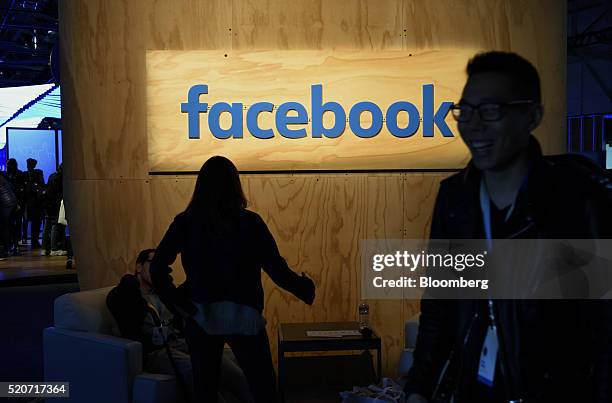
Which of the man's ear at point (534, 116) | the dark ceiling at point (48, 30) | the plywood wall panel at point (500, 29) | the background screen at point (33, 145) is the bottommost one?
the man's ear at point (534, 116)

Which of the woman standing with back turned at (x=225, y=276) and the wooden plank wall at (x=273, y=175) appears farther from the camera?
the wooden plank wall at (x=273, y=175)

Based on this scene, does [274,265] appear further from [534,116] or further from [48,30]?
[48,30]

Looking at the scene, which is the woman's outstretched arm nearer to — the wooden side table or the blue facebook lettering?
the wooden side table

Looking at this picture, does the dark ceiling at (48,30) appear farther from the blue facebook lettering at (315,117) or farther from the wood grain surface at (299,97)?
the blue facebook lettering at (315,117)

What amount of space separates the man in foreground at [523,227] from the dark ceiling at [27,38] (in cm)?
1241

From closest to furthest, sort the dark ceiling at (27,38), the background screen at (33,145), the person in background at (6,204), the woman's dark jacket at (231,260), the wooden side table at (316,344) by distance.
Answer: the woman's dark jacket at (231,260), the wooden side table at (316,344), the person in background at (6,204), the dark ceiling at (27,38), the background screen at (33,145)

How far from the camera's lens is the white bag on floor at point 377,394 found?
3.41 meters

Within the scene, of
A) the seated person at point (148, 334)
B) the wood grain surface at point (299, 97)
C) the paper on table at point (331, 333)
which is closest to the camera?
the seated person at point (148, 334)

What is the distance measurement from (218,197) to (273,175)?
5.16 ft

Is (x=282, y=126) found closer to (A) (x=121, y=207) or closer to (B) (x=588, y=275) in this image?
(A) (x=121, y=207)

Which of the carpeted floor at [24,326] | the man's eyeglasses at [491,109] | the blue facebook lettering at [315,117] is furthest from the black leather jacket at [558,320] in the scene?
the carpeted floor at [24,326]

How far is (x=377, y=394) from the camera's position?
11.5 ft

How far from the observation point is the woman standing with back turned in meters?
2.90

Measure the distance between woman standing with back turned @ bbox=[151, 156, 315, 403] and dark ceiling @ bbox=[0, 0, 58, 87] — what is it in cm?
1082
